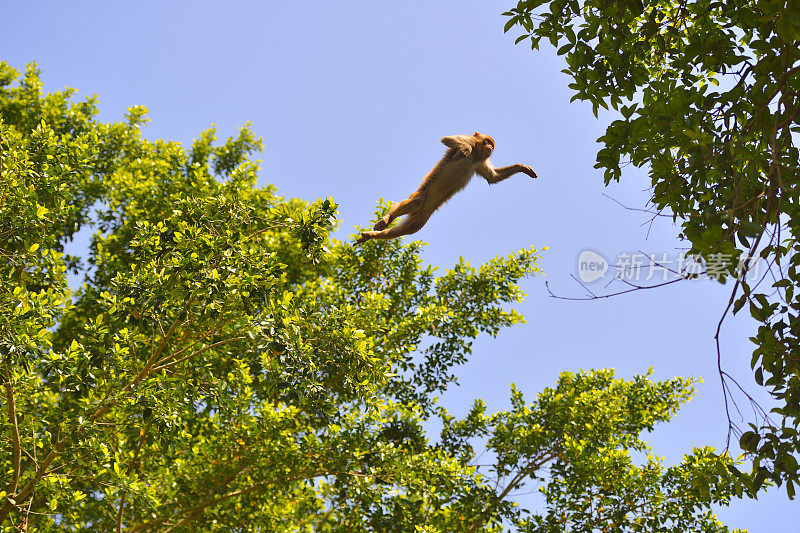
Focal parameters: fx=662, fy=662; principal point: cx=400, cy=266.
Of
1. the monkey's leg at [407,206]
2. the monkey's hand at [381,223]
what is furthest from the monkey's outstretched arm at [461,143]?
the monkey's hand at [381,223]

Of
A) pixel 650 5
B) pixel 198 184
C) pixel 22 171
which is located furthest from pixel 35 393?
pixel 650 5

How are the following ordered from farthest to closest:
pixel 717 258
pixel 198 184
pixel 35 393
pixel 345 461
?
pixel 198 184 → pixel 345 461 → pixel 35 393 → pixel 717 258

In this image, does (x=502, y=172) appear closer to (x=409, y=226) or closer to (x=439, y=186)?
(x=439, y=186)

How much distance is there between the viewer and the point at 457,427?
10461mm

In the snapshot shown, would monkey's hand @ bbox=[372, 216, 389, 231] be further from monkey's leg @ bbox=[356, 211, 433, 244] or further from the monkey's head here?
the monkey's head

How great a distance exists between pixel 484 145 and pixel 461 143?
9.5 inches

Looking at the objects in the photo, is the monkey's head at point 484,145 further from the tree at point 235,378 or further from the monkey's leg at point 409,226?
the tree at point 235,378

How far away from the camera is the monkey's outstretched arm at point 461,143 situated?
17.0 feet

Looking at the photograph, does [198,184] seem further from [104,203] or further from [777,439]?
[777,439]

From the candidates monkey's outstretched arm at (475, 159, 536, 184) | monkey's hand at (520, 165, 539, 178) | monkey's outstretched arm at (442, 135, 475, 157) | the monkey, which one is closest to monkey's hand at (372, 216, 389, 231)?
the monkey

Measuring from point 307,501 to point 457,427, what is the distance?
2.94 m

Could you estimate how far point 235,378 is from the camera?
26.7 feet

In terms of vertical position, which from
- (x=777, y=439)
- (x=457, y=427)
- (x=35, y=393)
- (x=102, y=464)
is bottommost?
(x=777, y=439)

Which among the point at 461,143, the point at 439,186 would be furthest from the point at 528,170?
the point at 439,186
